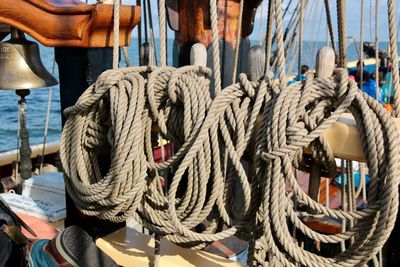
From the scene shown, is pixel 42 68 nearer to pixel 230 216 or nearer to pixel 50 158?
pixel 230 216

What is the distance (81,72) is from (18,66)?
0.32 m

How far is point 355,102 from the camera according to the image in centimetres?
90

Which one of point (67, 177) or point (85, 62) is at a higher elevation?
point (85, 62)

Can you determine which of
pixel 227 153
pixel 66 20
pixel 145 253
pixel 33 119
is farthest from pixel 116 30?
pixel 33 119

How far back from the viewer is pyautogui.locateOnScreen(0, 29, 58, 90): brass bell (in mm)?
1621

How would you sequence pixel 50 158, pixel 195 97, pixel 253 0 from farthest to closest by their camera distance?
pixel 50 158 < pixel 253 0 < pixel 195 97

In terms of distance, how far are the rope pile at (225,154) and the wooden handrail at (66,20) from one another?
246 mm

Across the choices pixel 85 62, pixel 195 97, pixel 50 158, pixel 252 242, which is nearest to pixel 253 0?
pixel 85 62

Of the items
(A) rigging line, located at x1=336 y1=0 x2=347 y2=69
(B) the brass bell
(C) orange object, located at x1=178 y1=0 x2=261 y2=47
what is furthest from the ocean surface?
(B) the brass bell

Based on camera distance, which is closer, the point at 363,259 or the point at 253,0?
the point at 363,259

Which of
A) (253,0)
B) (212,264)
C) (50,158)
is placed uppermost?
(253,0)

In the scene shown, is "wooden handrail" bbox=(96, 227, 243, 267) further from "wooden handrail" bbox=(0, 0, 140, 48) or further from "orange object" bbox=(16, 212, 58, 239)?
"wooden handrail" bbox=(0, 0, 140, 48)

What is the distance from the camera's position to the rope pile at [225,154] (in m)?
0.88

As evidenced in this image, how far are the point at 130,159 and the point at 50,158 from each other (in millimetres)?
4269
